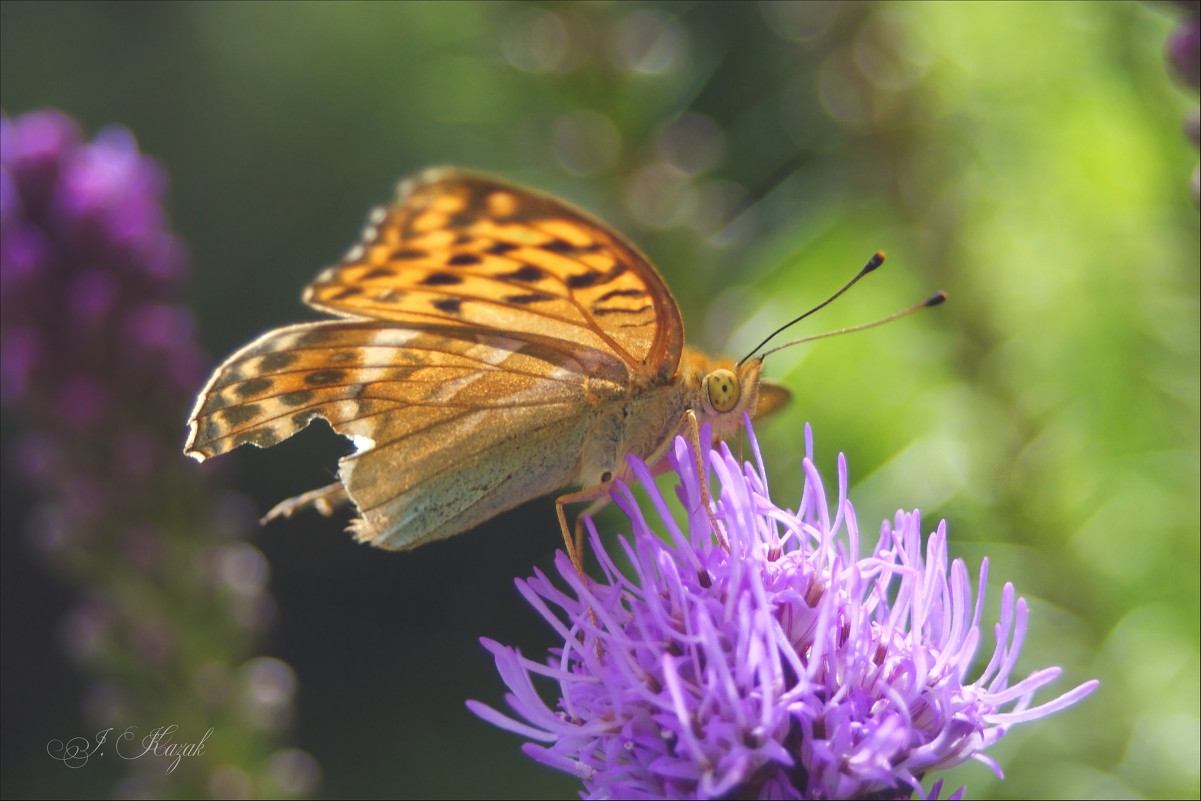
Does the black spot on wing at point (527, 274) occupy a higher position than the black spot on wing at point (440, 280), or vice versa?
the black spot on wing at point (440, 280)

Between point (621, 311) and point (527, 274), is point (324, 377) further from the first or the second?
point (621, 311)

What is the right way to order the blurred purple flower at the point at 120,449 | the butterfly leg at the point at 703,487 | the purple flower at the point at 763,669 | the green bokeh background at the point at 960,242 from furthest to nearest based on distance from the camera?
1. the blurred purple flower at the point at 120,449
2. the green bokeh background at the point at 960,242
3. the butterfly leg at the point at 703,487
4. the purple flower at the point at 763,669

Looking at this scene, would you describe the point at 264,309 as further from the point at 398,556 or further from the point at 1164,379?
the point at 1164,379

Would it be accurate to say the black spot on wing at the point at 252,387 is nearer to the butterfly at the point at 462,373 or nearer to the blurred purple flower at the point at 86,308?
the butterfly at the point at 462,373

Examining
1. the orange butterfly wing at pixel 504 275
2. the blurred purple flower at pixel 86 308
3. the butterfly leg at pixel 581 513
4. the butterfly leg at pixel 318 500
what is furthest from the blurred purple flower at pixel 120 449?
the butterfly leg at pixel 581 513

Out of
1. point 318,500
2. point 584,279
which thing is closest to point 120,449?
point 318,500

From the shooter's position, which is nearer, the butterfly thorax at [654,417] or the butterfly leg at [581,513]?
the butterfly leg at [581,513]

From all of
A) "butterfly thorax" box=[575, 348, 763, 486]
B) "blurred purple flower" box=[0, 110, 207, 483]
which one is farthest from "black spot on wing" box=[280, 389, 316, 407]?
"blurred purple flower" box=[0, 110, 207, 483]
